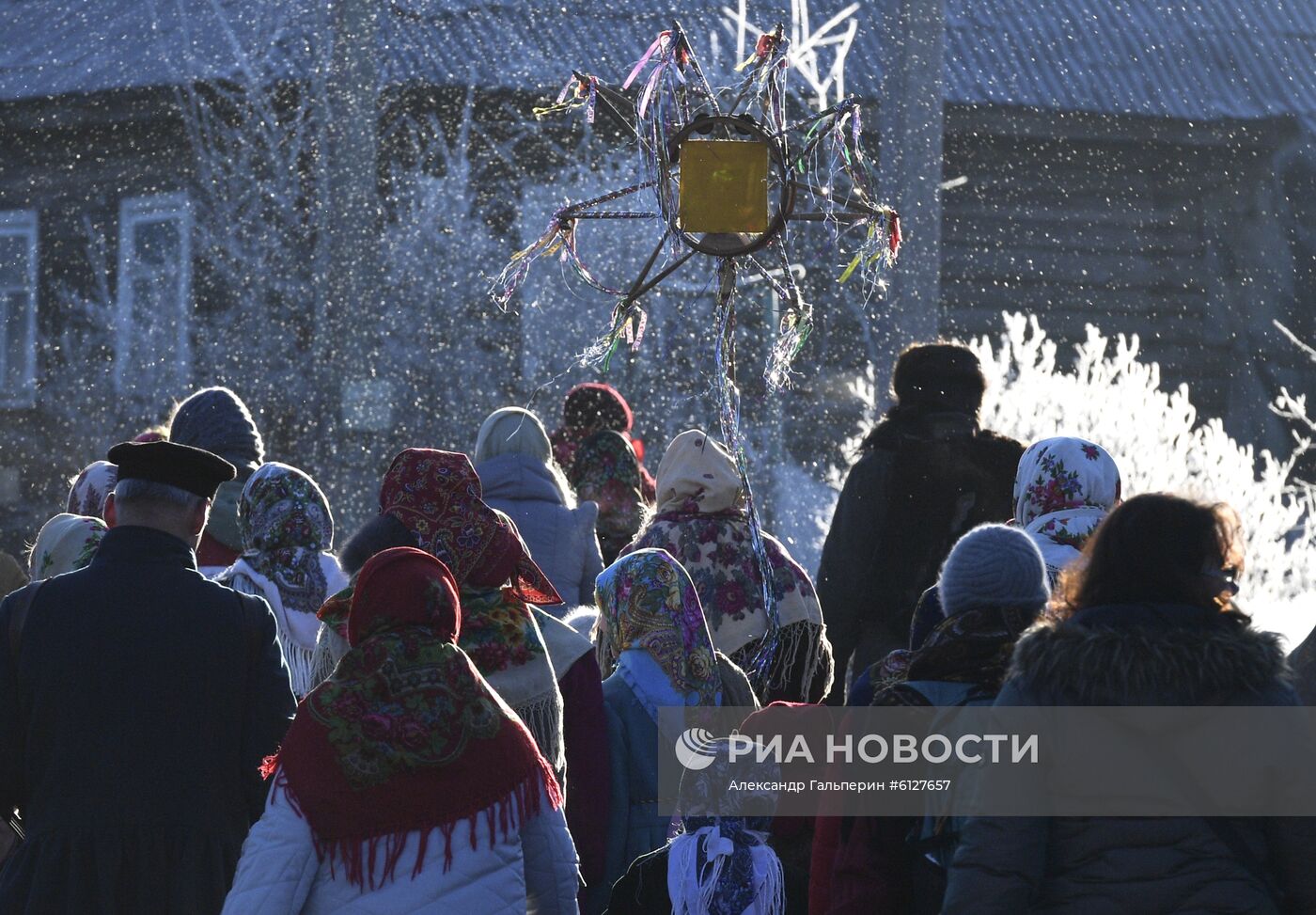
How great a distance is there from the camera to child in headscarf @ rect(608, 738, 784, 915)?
121 inches

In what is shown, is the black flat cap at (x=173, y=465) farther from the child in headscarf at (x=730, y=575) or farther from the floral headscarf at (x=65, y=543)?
the child in headscarf at (x=730, y=575)

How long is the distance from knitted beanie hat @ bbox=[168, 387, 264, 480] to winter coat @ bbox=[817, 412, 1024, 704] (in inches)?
57.7

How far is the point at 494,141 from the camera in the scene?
1382 centimetres

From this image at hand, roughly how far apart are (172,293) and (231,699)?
1138cm

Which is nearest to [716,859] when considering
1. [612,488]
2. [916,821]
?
[916,821]

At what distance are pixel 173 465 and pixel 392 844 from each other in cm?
89

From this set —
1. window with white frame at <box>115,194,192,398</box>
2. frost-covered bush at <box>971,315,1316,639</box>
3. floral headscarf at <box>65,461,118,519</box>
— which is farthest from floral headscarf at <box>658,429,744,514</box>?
window with white frame at <box>115,194,192,398</box>

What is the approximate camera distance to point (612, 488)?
5.79 metres

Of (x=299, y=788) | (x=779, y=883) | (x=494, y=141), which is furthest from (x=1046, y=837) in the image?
(x=494, y=141)

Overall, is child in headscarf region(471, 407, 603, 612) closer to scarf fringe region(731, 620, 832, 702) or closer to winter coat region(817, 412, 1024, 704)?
scarf fringe region(731, 620, 832, 702)

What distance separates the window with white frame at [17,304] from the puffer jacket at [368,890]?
1235 cm

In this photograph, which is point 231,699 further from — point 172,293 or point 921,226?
point 172,293

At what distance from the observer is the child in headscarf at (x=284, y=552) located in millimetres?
4008

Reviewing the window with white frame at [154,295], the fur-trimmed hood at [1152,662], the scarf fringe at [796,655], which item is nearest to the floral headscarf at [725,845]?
the fur-trimmed hood at [1152,662]
